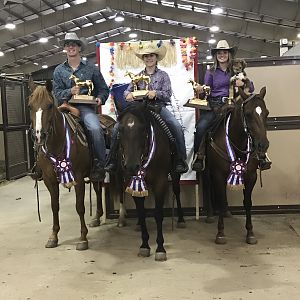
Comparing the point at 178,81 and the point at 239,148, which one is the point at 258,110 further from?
the point at 178,81

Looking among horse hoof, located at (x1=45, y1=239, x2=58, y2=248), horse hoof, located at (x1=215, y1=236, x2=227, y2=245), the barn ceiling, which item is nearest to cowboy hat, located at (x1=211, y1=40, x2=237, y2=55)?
horse hoof, located at (x1=215, y1=236, x2=227, y2=245)

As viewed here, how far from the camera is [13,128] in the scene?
356 inches

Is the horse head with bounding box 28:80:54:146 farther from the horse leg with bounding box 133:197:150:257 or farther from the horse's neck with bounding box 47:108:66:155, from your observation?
the horse leg with bounding box 133:197:150:257

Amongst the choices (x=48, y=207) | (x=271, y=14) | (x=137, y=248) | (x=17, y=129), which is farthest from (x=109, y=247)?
(x=271, y=14)

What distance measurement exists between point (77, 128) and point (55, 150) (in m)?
0.38

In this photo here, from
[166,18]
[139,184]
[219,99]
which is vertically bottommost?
[139,184]

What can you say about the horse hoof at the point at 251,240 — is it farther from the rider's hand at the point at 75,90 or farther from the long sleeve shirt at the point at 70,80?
the rider's hand at the point at 75,90

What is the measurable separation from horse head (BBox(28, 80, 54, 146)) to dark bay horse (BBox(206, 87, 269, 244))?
169cm

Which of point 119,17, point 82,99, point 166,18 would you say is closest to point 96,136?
point 82,99

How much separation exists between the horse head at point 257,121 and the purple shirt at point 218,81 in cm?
73

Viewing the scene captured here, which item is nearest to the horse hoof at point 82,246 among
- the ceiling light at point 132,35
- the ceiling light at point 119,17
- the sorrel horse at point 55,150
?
the sorrel horse at point 55,150

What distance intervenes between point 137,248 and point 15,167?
5.92 metres

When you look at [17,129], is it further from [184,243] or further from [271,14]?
[271,14]

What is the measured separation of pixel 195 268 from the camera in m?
3.63
